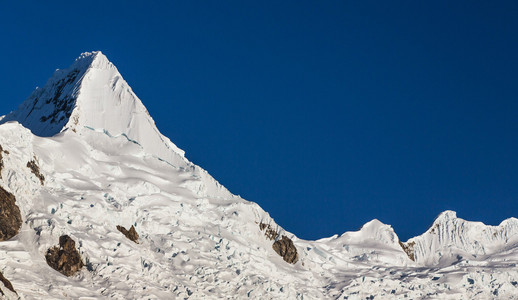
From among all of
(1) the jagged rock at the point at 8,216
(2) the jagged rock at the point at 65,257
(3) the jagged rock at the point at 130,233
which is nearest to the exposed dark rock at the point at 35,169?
(1) the jagged rock at the point at 8,216

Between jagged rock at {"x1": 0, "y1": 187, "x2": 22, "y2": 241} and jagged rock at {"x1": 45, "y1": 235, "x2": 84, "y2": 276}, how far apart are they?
7136mm

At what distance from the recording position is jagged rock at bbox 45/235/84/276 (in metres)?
169

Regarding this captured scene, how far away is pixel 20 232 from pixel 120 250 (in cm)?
2003

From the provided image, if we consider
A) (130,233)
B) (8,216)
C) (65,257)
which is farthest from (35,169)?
(130,233)

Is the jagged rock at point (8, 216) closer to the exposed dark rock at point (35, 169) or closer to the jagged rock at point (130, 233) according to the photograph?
the exposed dark rock at point (35, 169)

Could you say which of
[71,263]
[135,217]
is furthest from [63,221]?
[135,217]

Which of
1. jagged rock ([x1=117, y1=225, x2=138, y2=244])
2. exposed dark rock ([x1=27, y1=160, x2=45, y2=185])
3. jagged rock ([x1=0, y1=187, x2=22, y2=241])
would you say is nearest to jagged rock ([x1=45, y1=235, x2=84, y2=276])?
jagged rock ([x1=0, y1=187, x2=22, y2=241])

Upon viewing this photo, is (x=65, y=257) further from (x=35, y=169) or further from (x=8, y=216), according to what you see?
(x=35, y=169)

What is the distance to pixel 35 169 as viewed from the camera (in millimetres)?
184750

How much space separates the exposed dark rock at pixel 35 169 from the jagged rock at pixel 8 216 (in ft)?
38.2

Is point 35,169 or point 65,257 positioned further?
point 35,169

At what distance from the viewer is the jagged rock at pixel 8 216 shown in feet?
548

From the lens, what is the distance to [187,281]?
188 m

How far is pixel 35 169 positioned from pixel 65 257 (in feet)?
72.5
